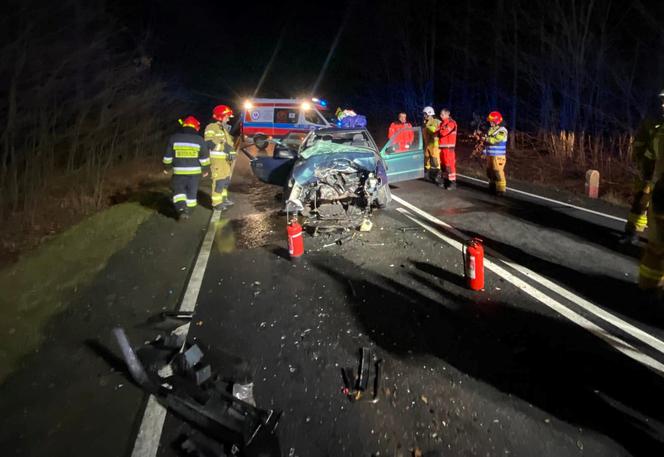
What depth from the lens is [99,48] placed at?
11141 mm

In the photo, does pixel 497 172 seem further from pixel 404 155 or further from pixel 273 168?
pixel 273 168

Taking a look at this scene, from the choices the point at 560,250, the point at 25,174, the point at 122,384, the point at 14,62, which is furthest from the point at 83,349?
the point at 14,62

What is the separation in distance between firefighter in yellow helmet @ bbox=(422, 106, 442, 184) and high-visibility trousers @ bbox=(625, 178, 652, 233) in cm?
457

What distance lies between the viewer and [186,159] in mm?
7035

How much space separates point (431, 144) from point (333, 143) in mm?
3684

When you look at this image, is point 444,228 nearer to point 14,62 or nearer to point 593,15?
point 14,62

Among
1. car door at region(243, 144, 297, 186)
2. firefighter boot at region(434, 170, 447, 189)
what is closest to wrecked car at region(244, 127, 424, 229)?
car door at region(243, 144, 297, 186)

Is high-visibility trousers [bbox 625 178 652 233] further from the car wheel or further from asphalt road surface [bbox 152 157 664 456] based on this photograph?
the car wheel

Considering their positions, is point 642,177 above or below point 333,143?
below

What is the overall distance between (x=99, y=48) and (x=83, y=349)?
10.6 meters

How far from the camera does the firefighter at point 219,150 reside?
7.70 meters

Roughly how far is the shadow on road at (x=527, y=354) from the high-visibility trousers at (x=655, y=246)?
744mm

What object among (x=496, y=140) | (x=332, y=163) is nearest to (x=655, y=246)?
(x=332, y=163)

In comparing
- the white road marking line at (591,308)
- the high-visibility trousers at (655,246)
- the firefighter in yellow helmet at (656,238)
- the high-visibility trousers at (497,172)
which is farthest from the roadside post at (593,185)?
the high-visibility trousers at (655,246)
